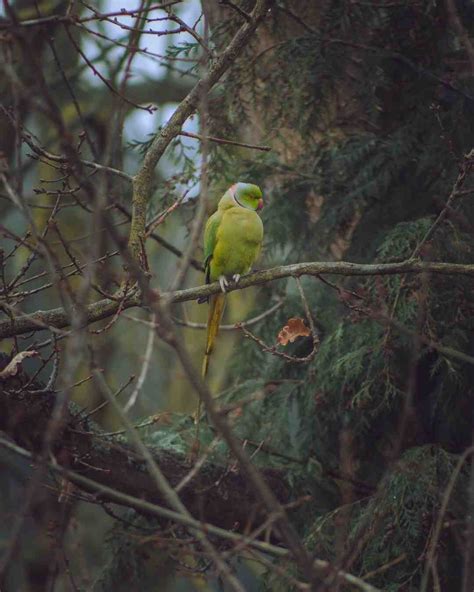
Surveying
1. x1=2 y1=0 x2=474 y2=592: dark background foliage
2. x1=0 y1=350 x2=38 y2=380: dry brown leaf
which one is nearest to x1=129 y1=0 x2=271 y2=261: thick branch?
x1=2 y1=0 x2=474 y2=592: dark background foliage

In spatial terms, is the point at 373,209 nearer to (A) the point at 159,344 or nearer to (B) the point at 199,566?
(B) the point at 199,566

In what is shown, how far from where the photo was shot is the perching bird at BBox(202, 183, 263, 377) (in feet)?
13.3

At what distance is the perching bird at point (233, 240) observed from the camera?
4.06 m

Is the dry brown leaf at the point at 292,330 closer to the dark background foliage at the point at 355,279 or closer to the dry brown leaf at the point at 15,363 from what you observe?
the dark background foliage at the point at 355,279

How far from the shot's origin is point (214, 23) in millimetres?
4375

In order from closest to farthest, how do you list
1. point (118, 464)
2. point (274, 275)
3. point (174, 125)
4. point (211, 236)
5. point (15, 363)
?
point (15, 363), point (274, 275), point (174, 125), point (118, 464), point (211, 236)

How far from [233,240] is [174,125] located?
926 mm

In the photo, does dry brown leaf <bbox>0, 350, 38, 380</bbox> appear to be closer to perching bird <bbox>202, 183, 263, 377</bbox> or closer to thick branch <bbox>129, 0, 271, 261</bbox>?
thick branch <bbox>129, 0, 271, 261</bbox>

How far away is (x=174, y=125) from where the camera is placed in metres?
3.30

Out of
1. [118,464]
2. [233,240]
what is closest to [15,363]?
[118,464]

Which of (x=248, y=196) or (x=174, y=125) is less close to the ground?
(x=174, y=125)

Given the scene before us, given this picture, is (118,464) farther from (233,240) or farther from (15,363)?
→ (233,240)

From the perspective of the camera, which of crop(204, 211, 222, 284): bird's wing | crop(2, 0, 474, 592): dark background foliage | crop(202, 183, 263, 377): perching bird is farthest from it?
crop(204, 211, 222, 284): bird's wing

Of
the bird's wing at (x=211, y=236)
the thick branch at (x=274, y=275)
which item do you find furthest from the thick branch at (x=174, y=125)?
the bird's wing at (x=211, y=236)
